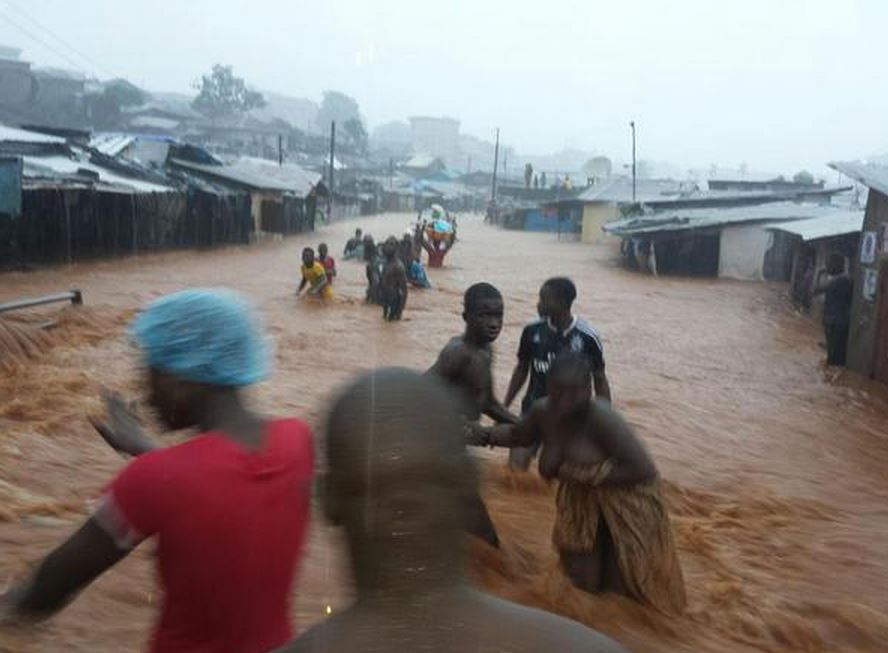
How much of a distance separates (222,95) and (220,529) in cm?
6261

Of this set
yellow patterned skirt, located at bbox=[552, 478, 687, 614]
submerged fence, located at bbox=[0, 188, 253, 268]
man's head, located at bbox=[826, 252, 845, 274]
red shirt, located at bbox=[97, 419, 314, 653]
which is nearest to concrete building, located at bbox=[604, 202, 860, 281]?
submerged fence, located at bbox=[0, 188, 253, 268]

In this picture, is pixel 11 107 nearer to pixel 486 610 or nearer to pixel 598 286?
pixel 598 286

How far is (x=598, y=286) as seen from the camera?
79.6ft

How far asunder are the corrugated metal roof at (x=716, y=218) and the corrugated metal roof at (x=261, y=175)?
1188 centimetres

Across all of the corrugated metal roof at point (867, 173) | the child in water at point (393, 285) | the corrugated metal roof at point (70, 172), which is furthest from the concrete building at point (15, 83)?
the corrugated metal roof at point (867, 173)

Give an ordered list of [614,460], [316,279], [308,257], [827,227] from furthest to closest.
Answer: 1. [827,227]
2. [316,279]
3. [308,257]
4. [614,460]

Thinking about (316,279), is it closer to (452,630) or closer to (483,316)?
(483,316)

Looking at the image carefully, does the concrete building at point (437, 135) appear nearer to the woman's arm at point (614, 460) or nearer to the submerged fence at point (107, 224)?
the submerged fence at point (107, 224)

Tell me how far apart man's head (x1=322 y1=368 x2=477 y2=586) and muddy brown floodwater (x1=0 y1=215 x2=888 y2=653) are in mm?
143

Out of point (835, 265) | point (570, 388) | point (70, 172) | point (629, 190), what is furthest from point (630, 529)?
point (629, 190)

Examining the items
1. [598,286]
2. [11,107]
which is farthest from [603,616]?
[11,107]

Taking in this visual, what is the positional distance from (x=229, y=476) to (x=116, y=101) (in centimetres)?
5042

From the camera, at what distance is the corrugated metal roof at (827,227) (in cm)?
1742

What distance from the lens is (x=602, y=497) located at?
12.3 feet
